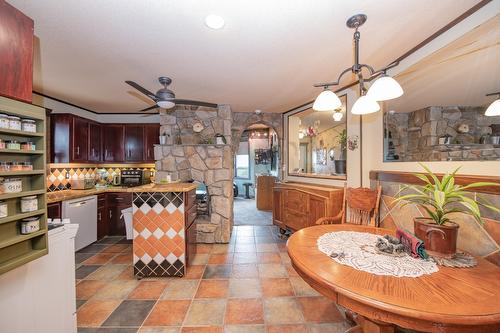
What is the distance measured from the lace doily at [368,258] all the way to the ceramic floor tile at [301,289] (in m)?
1.08

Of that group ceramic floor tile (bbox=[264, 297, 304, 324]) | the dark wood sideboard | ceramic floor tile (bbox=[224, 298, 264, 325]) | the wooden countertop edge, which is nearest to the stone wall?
the dark wood sideboard

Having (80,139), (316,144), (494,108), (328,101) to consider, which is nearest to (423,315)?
(328,101)

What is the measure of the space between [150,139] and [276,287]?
3.69 m

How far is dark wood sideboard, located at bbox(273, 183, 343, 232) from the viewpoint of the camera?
9.69ft

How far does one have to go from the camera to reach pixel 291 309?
1.99 meters

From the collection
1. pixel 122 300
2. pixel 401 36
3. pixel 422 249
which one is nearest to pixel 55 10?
pixel 122 300

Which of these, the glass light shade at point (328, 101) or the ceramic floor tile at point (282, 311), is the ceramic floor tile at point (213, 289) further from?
the glass light shade at point (328, 101)

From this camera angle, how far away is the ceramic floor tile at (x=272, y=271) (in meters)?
2.58

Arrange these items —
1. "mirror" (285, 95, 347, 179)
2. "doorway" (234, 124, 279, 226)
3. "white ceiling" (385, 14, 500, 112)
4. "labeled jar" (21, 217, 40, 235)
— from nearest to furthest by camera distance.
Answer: "labeled jar" (21, 217, 40, 235), "white ceiling" (385, 14, 500, 112), "mirror" (285, 95, 347, 179), "doorway" (234, 124, 279, 226)

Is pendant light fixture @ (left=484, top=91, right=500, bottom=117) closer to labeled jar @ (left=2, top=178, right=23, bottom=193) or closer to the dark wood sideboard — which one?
the dark wood sideboard

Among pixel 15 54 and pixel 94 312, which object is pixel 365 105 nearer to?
pixel 15 54

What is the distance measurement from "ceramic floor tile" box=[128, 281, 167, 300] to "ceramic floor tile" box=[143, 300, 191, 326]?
0.57ft

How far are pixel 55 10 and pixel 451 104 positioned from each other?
304 centimetres

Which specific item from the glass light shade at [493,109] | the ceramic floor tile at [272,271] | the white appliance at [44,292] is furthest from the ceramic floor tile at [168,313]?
the glass light shade at [493,109]
